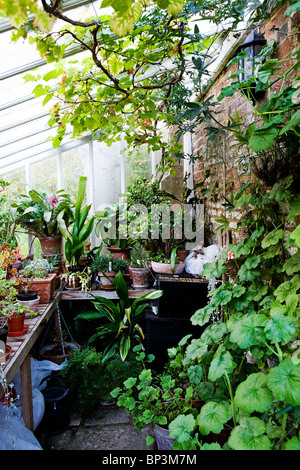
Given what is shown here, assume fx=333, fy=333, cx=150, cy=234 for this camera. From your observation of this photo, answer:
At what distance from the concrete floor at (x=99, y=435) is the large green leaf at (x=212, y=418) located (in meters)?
1.14

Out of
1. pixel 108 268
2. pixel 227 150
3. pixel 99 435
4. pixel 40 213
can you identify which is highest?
pixel 227 150

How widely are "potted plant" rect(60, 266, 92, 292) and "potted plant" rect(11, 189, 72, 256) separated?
30 centimetres

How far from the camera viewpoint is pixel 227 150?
2.55 m

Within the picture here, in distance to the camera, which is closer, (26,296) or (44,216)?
(26,296)

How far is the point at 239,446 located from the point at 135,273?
2.09 metres

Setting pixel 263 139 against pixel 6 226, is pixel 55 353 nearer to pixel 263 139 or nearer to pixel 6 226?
pixel 6 226

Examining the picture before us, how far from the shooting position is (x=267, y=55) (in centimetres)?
164

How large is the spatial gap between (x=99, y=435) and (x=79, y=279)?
137 centimetres

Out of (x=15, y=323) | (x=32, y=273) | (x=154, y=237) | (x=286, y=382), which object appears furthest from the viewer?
(x=154, y=237)

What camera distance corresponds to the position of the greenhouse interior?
1.35 meters

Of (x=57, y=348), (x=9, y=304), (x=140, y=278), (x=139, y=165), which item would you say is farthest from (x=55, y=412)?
(x=139, y=165)

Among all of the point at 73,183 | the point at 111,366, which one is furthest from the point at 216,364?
the point at 73,183

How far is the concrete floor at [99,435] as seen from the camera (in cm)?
220

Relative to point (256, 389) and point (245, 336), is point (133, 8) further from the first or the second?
point (256, 389)
